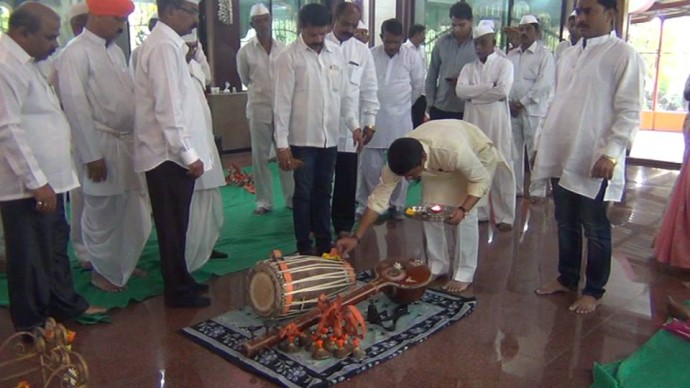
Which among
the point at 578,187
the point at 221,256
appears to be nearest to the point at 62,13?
the point at 221,256

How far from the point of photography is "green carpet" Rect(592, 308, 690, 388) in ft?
7.89

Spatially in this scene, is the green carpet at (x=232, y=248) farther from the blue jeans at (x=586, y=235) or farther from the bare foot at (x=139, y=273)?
the blue jeans at (x=586, y=235)

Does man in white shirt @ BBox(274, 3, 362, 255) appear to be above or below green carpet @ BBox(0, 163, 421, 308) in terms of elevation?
above

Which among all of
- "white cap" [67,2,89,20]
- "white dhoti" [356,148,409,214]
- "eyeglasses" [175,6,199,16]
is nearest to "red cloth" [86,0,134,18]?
"eyeglasses" [175,6,199,16]

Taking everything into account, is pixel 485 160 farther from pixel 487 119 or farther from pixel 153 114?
pixel 153 114

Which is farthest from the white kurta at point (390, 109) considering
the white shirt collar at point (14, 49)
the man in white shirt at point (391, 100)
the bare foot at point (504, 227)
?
the white shirt collar at point (14, 49)

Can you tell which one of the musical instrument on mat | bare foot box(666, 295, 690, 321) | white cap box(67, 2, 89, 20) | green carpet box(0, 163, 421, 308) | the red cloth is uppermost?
white cap box(67, 2, 89, 20)

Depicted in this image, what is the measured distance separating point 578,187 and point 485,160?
0.57 meters

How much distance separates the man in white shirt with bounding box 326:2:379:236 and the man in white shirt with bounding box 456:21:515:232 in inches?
30.4

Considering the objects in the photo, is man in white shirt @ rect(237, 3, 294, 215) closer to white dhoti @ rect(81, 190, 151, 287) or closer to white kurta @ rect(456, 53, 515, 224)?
white kurta @ rect(456, 53, 515, 224)

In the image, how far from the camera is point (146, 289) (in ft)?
11.4

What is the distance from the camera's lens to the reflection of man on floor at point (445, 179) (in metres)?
2.98

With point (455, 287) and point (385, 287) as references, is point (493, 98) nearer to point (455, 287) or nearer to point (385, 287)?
point (455, 287)

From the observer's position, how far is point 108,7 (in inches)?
119
